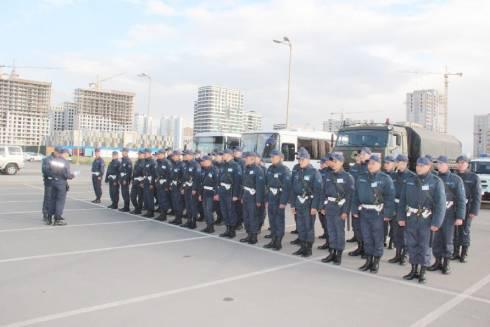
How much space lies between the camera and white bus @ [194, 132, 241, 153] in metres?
22.8

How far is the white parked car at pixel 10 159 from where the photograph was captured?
26.1 metres

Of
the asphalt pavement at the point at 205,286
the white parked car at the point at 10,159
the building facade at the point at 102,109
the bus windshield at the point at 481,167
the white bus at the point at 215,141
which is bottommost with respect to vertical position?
the asphalt pavement at the point at 205,286

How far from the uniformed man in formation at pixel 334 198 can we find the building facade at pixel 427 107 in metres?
53.4

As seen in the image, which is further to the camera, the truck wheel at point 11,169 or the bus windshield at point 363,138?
the truck wheel at point 11,169

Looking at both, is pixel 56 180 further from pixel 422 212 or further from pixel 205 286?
pixel 422 212

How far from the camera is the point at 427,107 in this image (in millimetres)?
59438

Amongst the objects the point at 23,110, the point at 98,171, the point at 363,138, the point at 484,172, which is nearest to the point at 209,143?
the point at 98,171

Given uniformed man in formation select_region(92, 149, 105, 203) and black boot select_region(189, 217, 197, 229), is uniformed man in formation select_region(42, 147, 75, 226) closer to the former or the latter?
black boot select_region(189, 217, 197, 229)

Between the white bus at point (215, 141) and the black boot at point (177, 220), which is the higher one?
the white bus at point (215, 141)

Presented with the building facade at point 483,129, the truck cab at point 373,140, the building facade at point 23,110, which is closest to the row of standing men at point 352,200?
the truck cab at point 373,140

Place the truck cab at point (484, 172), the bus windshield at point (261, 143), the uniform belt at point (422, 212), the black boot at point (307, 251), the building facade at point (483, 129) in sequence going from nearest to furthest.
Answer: the uniform belt at point (422, 212)
the black boot at point (307, 251)
the truck cab at point (484, 172)
the bus windshield at point (261, 143)
the building facade at point (483, 129)

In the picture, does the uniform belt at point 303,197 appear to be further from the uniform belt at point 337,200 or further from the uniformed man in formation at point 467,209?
the uniformed man in formation at point 467,209

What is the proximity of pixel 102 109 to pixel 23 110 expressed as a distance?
2217 centimetres

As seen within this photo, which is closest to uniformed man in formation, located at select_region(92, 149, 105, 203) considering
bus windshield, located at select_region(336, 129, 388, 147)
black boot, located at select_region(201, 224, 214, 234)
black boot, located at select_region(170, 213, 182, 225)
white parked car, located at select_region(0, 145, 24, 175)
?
black boot, located at select_region(170, 213, 182, 225)
